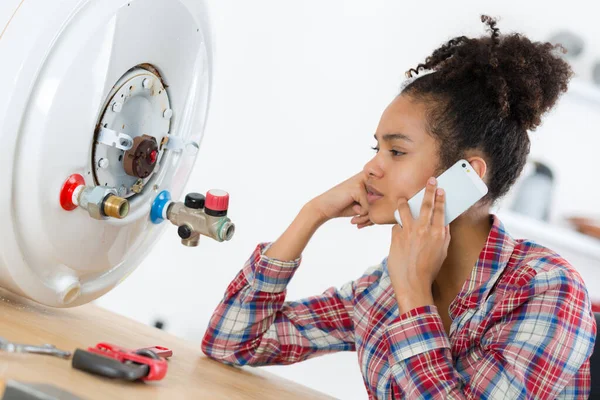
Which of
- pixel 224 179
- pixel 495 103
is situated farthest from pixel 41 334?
pixel 224 179

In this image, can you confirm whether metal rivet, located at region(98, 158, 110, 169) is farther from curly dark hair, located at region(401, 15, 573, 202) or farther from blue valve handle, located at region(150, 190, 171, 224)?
curly dark hair, located at region(401, 15, 573, 202)

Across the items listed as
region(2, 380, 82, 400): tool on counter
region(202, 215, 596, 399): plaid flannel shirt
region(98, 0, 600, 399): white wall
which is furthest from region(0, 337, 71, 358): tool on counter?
region(98, 0, 600, 399): white wall

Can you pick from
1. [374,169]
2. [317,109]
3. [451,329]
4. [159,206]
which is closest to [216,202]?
[159,206]

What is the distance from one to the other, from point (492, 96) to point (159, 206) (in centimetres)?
56

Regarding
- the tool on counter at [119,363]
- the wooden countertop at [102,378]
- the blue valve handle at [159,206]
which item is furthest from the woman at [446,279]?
the tool on counter at [119,363]

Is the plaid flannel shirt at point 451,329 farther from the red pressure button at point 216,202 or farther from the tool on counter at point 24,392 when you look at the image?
the tool on counter at point 24,392

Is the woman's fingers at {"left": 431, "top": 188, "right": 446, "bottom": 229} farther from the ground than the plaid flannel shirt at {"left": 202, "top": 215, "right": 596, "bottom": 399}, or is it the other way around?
the woman's fingers at {"left": 431, "top": 188, "right": 446, "bottom": 229}

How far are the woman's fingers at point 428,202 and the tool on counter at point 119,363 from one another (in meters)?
0.46

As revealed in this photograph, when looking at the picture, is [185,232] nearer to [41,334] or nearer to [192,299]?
[41,334]

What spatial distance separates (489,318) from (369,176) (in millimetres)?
297

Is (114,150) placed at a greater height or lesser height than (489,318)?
greater

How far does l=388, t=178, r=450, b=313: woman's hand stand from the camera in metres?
1.10

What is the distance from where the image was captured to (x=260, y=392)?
107cm

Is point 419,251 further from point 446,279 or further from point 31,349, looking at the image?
point 31,349
